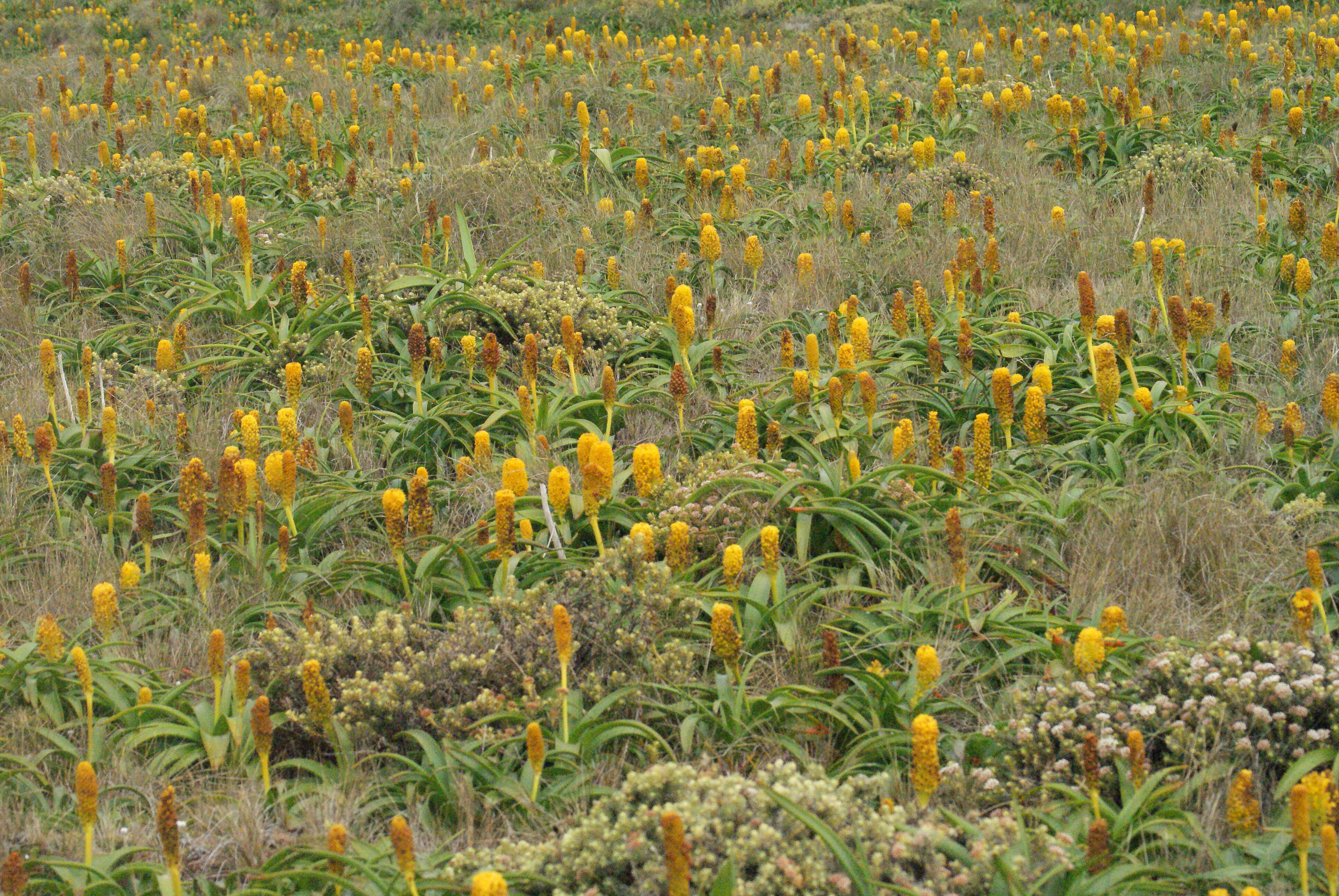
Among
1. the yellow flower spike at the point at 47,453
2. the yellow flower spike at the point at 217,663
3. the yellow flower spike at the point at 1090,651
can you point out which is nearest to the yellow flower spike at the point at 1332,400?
the yellow flower spike at the point at 1090,651

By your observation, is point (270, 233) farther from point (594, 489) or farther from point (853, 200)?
point (594, 489)

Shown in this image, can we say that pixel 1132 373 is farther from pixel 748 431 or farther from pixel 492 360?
pixel 492 360

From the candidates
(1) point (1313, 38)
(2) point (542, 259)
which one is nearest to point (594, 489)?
(2) point (542, 259)

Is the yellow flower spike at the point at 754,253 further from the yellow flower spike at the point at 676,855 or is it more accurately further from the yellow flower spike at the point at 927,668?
the yellow flower spike at the point at 676,855

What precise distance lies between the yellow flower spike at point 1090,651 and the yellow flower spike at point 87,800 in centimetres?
236

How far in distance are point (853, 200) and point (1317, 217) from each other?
98.3 inches

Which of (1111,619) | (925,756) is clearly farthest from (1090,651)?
(925,756)

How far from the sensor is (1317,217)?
6.48 metres

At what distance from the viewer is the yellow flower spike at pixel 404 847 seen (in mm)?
2418

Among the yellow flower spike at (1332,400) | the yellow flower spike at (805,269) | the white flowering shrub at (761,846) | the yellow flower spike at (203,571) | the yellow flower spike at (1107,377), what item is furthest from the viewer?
the yellow flower spike at (805,269)

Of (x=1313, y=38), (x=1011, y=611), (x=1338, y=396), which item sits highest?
(x=1313, y=38)

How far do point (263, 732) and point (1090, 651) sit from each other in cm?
208

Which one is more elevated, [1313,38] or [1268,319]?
[1313,38]

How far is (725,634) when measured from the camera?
316 centimetres
